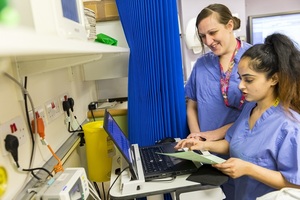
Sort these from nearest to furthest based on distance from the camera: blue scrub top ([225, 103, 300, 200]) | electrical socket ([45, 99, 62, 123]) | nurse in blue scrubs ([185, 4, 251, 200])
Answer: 1. blue scrub top ([225, 103, 300, 200])
2. electrical socket ([45, 99, 62, 123])
3. nurse in blue scrubs ([185, 4, 251, 200])

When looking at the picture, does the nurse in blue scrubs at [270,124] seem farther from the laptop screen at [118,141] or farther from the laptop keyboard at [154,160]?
the laptop screen at [118,141]

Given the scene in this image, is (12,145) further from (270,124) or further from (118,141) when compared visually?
(270,124)

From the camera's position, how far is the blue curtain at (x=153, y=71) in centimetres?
152

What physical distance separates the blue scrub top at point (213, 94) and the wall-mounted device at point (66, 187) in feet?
2.74

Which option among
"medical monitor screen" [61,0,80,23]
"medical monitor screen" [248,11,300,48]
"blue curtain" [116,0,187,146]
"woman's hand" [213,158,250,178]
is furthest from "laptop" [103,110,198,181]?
"medical monitor screen" [248,11,300,48]

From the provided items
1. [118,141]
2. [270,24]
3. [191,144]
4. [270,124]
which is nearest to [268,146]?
[270,124]

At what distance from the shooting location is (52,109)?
126 centimetres

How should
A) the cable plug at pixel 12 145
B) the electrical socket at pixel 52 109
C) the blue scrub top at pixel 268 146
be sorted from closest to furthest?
the cable plug at pixel 12 145, the blue scrub top at pixel 268 146, the electrical socket at pixel 52 109

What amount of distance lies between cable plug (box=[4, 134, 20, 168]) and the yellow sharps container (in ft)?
1.89

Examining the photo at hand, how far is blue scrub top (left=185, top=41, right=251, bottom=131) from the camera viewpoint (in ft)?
4.63

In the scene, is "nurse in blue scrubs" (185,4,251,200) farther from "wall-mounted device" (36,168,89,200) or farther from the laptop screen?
"wall-mounted device" (36,168,89,200)

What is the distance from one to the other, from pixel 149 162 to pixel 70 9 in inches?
30.8

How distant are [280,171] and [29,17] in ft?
3.37

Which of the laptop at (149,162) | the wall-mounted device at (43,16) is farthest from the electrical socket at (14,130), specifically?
the wall-mounted device at (43,16)
